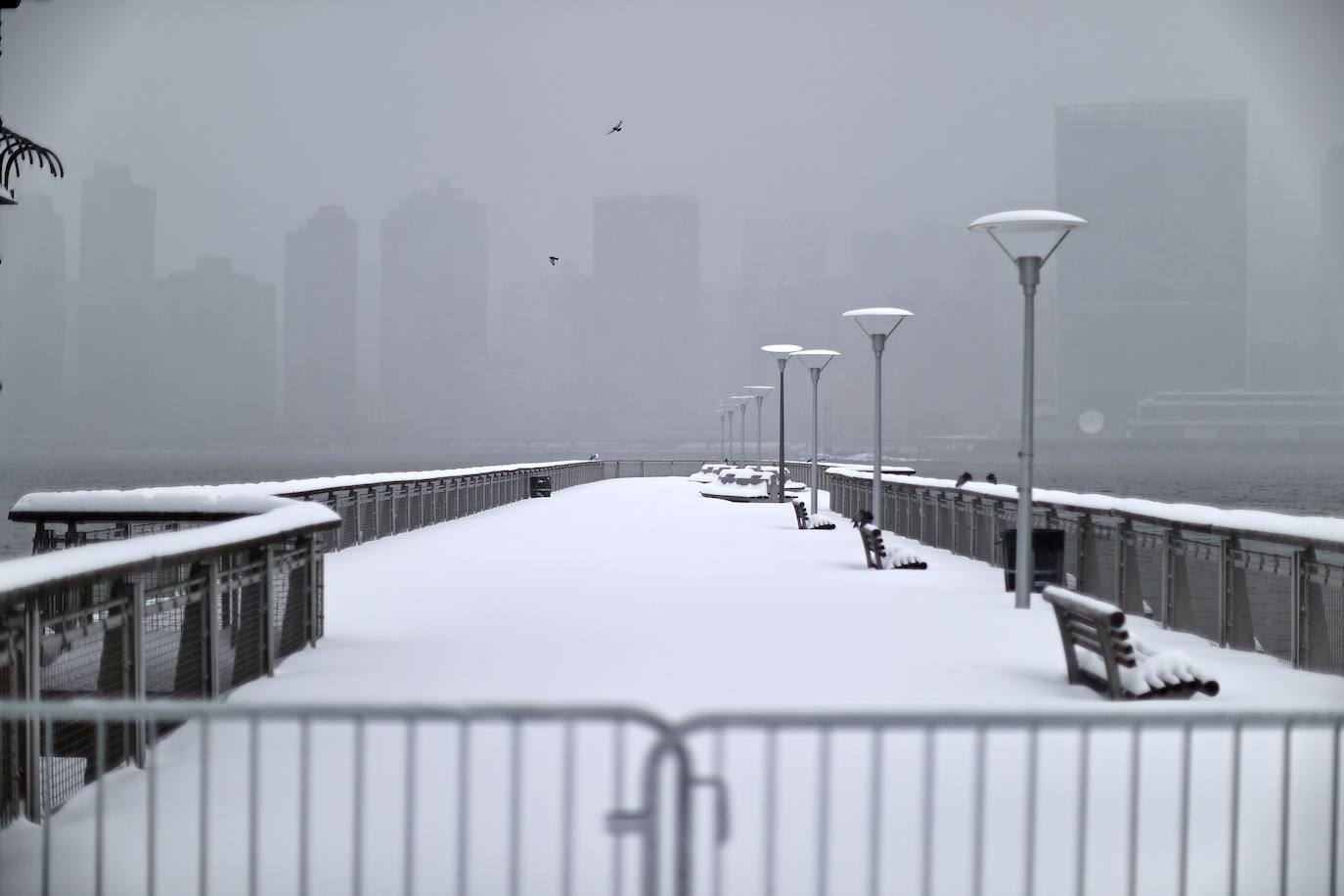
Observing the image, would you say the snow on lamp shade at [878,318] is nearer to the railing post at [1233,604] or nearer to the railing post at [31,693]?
the railing post at [1233,604]

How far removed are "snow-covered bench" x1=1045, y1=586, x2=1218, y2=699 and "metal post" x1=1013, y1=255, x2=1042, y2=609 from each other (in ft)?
16.0

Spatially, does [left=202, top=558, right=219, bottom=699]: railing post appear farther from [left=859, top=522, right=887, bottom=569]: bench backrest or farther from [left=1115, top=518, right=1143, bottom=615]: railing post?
[left=859, top=522, right=887, bottom=569]: bench backrest

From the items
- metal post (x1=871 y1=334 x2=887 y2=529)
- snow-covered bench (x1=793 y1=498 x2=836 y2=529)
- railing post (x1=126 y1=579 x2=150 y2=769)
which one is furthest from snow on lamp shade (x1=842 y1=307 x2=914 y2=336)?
railing post (x1=126 y1=579 x2=150 y2=769)

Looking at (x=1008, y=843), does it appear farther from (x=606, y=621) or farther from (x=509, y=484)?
(x=509, y=484)

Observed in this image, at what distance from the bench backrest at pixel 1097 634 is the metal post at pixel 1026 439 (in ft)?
14.8

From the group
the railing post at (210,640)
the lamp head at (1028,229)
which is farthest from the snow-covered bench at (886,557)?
the railing post at (210,640)

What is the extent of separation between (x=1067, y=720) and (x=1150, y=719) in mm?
239

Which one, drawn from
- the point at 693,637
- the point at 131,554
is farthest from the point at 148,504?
the point at 131,554

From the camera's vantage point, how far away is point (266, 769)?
21.9 ft

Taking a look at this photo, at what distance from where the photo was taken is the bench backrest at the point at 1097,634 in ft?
26.6

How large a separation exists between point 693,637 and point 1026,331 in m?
6.10

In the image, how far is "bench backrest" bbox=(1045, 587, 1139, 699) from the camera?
810 centimetres

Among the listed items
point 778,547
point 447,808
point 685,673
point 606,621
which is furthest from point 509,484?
point 447,808

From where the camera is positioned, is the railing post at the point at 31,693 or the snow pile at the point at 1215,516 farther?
the snow pile at the point at 1215,516
